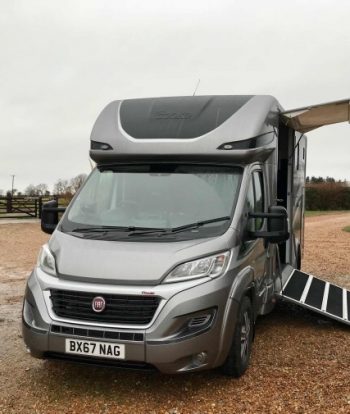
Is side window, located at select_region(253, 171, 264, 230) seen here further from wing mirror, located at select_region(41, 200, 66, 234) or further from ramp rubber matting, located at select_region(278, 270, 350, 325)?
wing mirror, located at select_region(41, 200, 66, 234)

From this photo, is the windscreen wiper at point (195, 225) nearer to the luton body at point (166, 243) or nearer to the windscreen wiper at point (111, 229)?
the luton body at point (166, 243)

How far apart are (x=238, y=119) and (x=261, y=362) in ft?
8.34

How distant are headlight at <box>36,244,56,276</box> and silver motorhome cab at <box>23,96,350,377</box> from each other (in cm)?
1

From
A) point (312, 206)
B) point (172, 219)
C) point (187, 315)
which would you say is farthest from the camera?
point (312, 206)

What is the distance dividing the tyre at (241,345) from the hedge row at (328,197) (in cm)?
3879

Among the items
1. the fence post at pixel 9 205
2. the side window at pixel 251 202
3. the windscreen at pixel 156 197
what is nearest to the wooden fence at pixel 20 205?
the fence post at pixel 9 205

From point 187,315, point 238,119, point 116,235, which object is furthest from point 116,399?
point 238,119

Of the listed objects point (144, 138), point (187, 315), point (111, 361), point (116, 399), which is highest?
point (144, 138)

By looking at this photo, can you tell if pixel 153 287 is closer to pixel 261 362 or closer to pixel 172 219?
pixel 172 219

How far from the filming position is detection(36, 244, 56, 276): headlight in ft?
15.0

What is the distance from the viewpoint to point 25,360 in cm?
536

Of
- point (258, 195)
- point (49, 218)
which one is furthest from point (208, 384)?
point (49, 218)

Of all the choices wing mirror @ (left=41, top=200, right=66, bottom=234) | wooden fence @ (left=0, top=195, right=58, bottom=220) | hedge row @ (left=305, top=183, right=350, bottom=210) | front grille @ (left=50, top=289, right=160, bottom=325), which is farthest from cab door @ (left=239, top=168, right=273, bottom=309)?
hedge row @ (left=305, top=183, right=350, bottom=210)

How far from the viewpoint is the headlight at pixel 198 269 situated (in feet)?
14.0
